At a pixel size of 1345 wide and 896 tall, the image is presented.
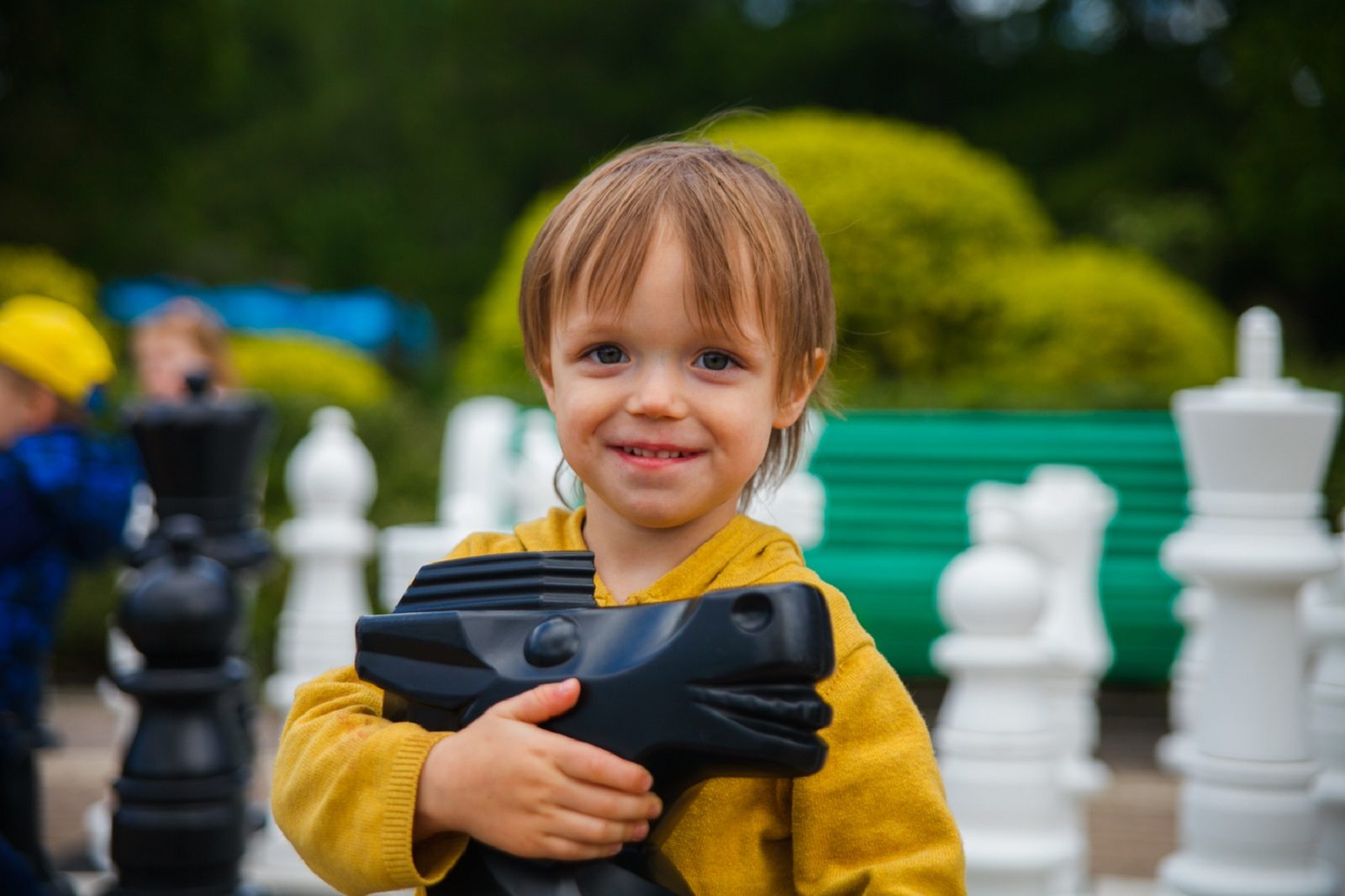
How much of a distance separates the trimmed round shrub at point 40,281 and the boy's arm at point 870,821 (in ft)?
37.3

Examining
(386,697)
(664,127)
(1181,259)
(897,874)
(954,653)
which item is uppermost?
(664,127)

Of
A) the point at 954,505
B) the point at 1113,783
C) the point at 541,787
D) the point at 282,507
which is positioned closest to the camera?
the point at 541,787

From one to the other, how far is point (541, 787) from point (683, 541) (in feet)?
1.35

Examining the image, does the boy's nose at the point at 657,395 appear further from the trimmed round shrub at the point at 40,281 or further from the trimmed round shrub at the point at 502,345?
the trimmed round shrub at the point at 40,281

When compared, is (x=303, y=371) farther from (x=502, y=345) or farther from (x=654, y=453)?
(x=654, y=453)

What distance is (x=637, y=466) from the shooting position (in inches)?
59.2

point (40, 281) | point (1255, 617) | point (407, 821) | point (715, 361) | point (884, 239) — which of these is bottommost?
point (407, 821)

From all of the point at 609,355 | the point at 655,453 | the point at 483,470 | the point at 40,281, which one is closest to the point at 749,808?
the point at 655,453

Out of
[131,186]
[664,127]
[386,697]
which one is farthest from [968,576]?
[664,127]

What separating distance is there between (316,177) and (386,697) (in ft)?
76.7

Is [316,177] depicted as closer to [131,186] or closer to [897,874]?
[131,186]

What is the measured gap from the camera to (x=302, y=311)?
63.2 ft

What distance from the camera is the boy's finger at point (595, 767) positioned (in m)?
1.27

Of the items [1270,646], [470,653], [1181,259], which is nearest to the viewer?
[470,653]
